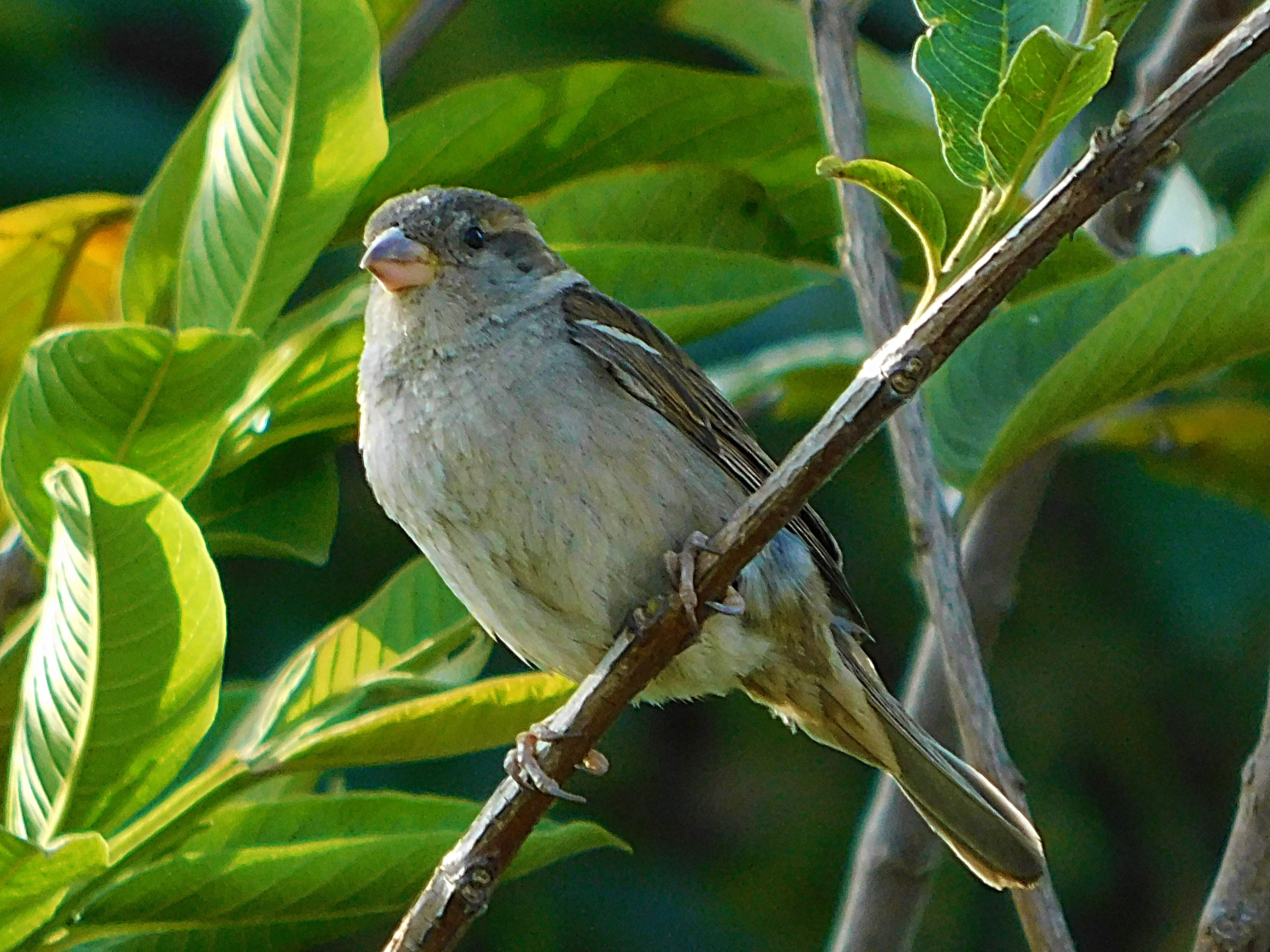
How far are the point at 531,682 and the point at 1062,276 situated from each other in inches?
39.8

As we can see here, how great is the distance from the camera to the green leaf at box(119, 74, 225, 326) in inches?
92.3

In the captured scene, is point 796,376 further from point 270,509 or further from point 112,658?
point 112,658

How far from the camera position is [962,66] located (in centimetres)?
145

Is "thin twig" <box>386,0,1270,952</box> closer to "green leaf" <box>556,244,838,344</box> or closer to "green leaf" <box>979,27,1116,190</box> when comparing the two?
"green leaf" <box>979,27,1116,190</box>

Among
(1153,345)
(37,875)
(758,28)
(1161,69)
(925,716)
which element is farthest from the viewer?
(758,28)

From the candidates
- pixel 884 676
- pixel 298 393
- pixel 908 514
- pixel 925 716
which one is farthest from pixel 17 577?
pixel 884 676

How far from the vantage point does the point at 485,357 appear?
2.25 meters

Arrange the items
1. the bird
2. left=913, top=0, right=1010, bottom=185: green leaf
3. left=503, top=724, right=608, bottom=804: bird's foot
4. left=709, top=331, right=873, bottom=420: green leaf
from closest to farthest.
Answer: left=913, top=0, right=1010, bottom=185: green leaf < left=503, top=724, right=608, bottom=804: bird's foot < the bird < left=709, top=331, right=873, bottom=420: green leaf

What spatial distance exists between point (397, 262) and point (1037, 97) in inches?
45.9

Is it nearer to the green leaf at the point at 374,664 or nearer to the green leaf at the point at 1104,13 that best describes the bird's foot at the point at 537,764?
the green leaf at the point at 374,664

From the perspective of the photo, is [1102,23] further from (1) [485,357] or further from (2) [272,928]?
(2) [272,928]

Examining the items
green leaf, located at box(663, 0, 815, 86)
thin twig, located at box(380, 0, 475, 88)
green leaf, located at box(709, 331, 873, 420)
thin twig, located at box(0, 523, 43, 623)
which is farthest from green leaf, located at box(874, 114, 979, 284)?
thin twig, located at box(0, 523, 43, 623)

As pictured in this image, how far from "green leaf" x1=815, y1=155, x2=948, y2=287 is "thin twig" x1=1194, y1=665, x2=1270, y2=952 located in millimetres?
619

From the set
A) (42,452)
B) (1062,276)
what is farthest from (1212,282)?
(42,452)
